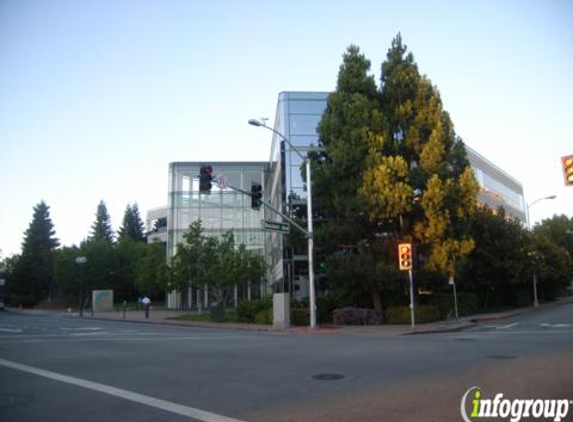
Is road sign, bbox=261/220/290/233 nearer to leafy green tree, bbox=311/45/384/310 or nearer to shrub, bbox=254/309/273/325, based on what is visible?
leafy green tree, bbox=311/45/384/310

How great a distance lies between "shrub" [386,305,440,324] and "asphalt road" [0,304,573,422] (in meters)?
12.8

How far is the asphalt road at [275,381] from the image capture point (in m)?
7.02

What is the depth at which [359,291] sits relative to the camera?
95.5 feet

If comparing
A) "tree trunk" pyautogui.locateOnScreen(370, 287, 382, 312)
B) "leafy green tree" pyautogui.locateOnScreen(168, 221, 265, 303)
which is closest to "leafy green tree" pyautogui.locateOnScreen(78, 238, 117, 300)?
"leafy green tree" pyautogui.locateOnScreen(168, 221, 265, 303)

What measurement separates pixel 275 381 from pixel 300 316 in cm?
1971

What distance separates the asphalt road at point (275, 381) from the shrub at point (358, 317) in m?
12.9

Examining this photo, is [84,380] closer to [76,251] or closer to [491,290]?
[491,290]

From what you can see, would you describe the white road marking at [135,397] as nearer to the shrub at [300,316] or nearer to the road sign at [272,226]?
the road sign at [272,226]

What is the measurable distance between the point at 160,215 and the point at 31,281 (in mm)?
32700

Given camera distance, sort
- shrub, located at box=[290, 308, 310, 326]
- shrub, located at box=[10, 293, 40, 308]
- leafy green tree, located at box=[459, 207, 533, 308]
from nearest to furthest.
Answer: shrub, located at box=[290, 308, 310, 326], leafy green tree, located at box=[459, 207, 533, 308], shrub, located at box=[10, 293, 40, 308]

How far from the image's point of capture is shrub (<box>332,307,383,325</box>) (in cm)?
2747

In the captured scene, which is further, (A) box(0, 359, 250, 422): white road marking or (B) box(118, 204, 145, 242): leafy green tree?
(B) box(118, 204, 145, 242): leafy green tree

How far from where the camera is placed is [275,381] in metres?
9.19

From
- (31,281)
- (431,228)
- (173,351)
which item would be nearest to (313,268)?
(431,228)
